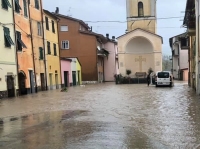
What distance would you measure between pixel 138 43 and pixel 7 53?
33.4 metres

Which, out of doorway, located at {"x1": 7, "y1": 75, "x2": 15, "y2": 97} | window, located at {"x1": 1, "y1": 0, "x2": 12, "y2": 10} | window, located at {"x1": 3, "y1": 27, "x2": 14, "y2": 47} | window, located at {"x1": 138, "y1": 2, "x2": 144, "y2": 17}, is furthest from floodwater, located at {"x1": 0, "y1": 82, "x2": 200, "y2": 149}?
window, located at {"x1": 138, "y1": 2, "x2": 144, "y2": 17}

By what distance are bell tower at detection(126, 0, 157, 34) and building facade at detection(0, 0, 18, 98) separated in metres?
31.5

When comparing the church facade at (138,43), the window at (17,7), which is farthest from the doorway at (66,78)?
the window at (17,7)

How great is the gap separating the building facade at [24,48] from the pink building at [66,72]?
10.7 meters

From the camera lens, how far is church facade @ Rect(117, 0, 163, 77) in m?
51.3

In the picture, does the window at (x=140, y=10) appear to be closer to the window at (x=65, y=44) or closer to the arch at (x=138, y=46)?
the arch at (x=138, y=46)

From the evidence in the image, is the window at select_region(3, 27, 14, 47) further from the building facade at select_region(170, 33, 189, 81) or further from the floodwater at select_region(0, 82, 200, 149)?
the building facade at select_region(170, 33, 189, 81)

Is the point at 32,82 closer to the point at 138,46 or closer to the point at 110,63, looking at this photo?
the point at 138,46

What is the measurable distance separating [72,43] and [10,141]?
43804 millimetres

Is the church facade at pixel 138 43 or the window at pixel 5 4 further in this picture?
the church facade at pixel 138 43

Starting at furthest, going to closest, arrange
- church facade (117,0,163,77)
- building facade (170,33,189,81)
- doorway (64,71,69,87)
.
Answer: building facade (170,33,189,81) → church facade (117,0,163,77) → doorway (64,71,69,87)

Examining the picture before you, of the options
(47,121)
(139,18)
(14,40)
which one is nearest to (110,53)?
(139,18)

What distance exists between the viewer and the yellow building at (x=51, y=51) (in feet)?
112

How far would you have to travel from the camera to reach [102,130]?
8336 mm
